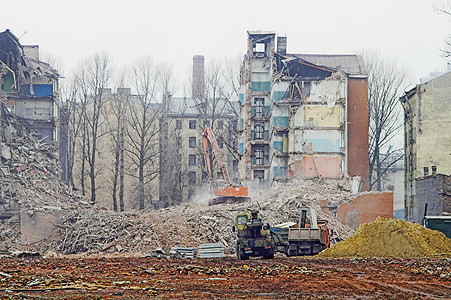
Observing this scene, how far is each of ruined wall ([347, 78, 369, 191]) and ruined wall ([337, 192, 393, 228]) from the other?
14481 millimetres

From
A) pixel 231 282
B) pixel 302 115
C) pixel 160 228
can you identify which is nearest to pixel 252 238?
pixel 231 282

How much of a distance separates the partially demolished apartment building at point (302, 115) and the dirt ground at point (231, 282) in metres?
31.3

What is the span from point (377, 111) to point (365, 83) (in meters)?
4.17

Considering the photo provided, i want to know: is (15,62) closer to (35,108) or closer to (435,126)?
(35,108)

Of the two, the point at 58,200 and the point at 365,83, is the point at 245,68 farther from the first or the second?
the point at 58,200

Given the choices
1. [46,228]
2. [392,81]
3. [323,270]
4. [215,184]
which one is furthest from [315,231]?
[392,81]

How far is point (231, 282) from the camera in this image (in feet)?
52.6

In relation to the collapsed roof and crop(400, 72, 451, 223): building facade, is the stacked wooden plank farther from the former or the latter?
the collapsed roof

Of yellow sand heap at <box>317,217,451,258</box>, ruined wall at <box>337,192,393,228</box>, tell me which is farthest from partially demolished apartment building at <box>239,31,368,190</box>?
yellow sand heap at <box>317,217,451,258</box>

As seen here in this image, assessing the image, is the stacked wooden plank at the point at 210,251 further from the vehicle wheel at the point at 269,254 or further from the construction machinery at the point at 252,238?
the vehicle wheel at the point at 269,254

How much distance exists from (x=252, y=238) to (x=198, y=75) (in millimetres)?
49234

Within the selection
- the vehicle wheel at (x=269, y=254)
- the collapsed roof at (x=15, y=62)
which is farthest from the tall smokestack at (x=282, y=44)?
the vehicle wheel at (x=269, y=254)

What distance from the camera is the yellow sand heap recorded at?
85.4ft

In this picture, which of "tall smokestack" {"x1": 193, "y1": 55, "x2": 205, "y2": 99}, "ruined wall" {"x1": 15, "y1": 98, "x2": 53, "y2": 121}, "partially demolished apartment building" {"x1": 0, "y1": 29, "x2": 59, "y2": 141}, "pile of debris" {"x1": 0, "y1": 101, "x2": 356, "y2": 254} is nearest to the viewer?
"pile of debris" {"x1": 0, "y1": 101, "x2": 356, "y2": 254}
